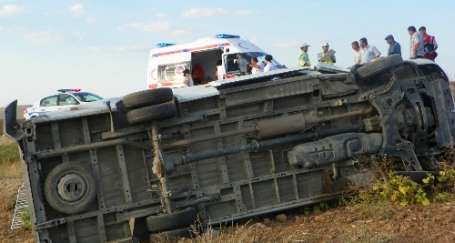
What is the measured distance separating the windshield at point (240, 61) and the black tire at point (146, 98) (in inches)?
302

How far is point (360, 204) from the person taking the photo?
686 centimetres

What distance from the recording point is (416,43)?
38.2ft

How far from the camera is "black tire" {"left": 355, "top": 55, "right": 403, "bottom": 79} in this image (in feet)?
24.8

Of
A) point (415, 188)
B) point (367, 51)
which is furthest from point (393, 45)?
point (415, 188)

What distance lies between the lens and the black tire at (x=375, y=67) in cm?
757

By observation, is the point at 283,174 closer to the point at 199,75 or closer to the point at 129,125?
the point at 129,125

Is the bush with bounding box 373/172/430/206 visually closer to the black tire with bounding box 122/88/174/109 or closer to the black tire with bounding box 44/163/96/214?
the black tire with bounding box 122/88/174/109

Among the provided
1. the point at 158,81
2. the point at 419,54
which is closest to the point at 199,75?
the point at 158,81

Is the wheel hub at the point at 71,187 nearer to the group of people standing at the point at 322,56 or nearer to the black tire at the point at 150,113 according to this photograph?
the black tire at the point at 150,113

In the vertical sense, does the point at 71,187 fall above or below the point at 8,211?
above

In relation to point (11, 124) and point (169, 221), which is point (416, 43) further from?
point (11, 124)

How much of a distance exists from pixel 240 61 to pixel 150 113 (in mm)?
8014

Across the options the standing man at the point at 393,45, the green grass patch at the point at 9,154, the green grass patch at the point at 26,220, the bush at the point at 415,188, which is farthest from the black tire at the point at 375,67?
the green grass patch at the point at 9,154

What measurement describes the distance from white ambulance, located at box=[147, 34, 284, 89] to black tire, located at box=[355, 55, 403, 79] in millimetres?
6021
